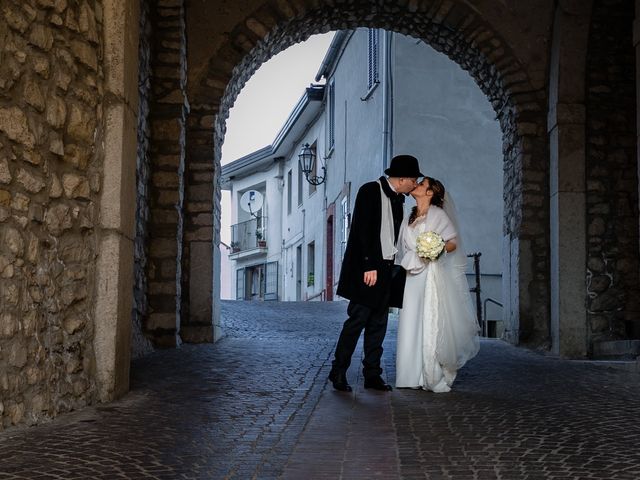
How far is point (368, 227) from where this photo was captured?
6148 mm

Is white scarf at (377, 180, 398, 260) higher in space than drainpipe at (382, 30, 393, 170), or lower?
lower

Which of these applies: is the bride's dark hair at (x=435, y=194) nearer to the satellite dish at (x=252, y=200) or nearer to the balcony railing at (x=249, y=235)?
the satellite dish at (x=252, y=200)

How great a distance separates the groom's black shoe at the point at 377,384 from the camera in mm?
6082

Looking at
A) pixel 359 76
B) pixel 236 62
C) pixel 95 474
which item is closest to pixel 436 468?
pixel 95 474

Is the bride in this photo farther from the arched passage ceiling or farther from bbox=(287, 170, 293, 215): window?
bbox=(287, 170, 293, 215): window

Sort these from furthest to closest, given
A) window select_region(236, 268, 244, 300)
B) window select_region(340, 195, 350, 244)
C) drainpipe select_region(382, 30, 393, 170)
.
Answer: window select_region(236, 268, 244, 300) → window select_region(340, 195, 350, 244) → drainpipe select_region(382, 30, 393, 170)

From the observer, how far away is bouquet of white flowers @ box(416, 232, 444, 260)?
6129 millimetres

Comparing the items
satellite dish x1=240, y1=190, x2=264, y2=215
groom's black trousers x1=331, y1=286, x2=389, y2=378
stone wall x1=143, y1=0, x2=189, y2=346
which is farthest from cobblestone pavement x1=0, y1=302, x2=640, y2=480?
satellite dish x1=240, y1=190, x2=264, y2=215

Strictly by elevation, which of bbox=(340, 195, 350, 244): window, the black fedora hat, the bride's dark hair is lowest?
the bride's dark hair

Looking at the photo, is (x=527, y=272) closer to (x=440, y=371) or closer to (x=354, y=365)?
(x=354, y=365)

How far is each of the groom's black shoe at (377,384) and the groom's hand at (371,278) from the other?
67 cm

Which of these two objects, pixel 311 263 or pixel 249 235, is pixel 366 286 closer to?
pixel 311 263

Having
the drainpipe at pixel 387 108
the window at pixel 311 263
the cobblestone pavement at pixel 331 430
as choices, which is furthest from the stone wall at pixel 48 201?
the window at pixel 311 263

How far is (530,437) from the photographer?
164 inches
